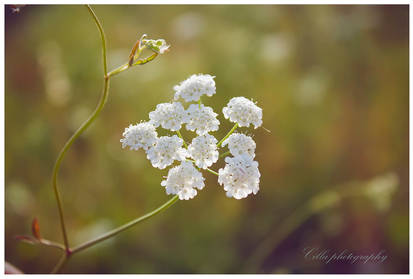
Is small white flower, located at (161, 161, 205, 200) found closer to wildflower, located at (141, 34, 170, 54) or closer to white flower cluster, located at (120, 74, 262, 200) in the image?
white flower cluster, located at (120, 74, 262, 200)

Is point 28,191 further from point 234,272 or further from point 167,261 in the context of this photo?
point 234,272

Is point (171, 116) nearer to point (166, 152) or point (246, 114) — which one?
point (166, 152)

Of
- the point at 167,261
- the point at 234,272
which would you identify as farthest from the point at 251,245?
the point at 167,261

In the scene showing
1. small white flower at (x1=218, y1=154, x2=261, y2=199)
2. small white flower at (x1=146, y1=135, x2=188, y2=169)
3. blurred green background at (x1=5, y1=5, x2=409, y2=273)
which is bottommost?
blurred green background at (x1=5, y1=5, x2=409, y2=273)

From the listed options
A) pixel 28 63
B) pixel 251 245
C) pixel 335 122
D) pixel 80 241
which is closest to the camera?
pixel 80 241

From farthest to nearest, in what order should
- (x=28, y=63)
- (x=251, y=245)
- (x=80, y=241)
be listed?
(x=28, y=63) → (x=251, y=245) → (x=80, y=241)

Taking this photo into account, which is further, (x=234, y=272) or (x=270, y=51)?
(x=270, y=51)

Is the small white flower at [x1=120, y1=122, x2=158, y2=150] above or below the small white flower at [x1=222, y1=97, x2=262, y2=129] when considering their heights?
below

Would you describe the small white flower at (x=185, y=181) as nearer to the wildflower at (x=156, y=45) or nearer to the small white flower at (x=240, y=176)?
the small white flower at (x=240, y=176)

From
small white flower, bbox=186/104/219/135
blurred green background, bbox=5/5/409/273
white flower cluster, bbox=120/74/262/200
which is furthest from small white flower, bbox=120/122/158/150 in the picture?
blurred green background, bbox=5/5/409/273
